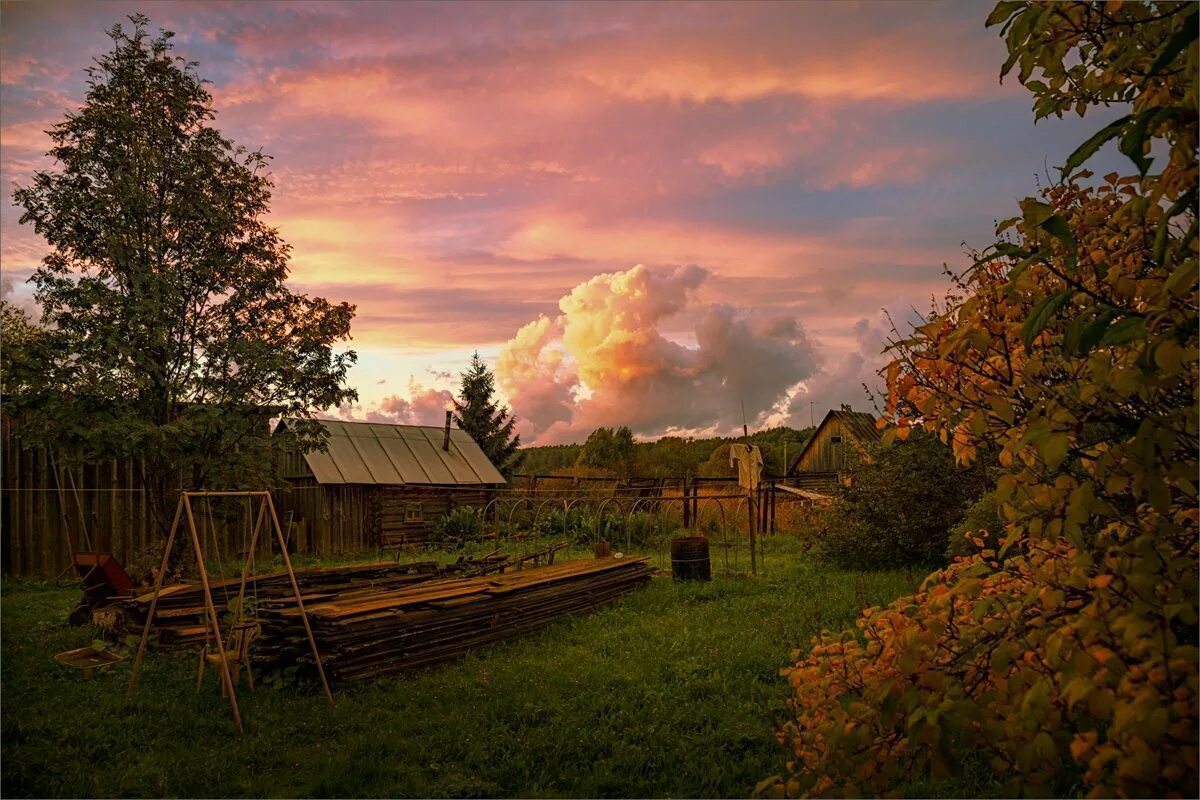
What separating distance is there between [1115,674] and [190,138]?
16.7m

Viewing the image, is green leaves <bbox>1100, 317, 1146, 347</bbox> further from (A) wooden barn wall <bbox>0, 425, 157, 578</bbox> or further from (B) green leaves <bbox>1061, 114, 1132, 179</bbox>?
(A) wooden barn wall <bbox>0, 425, 157, 578</bbox>

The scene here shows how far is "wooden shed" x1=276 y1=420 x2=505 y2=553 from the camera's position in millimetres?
21734

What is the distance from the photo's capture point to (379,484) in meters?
23.0

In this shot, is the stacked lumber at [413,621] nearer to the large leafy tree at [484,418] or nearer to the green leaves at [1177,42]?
the green leaves at [1177,42]

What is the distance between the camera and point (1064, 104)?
10.7 ft

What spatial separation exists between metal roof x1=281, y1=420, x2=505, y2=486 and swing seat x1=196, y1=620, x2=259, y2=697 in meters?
13.2

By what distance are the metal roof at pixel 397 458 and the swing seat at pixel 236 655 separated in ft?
43.4

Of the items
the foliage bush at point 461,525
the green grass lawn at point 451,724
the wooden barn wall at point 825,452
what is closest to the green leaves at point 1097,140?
the green grass lawn at point 451,724

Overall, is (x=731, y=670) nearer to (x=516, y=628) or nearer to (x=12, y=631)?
(x=516, y=628)

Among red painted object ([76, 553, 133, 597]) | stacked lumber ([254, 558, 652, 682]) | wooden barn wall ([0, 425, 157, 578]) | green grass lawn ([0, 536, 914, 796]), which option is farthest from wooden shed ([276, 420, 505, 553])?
green grass lawn ([0, 536, 914, 796])

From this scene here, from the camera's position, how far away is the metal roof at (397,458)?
22.6 metres

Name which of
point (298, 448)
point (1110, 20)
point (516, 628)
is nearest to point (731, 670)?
point (516, 628)

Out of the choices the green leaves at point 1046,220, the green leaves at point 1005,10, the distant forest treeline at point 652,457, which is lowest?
the distant forest treeline at point 652,457

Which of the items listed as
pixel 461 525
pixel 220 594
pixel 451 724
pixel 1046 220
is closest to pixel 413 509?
pixel 461 525
